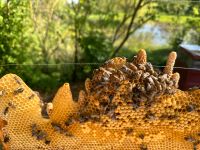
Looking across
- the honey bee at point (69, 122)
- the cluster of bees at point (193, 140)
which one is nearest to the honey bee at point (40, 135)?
the honey bee at point (69, 122)

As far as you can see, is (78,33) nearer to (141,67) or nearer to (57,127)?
(57,127)

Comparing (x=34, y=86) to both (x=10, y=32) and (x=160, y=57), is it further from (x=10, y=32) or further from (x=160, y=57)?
(x=160, y=57)

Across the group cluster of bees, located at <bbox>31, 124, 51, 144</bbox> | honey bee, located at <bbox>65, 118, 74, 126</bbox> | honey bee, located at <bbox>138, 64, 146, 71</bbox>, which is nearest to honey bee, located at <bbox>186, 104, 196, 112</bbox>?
honey bee, located at <bbox>138, 64, 146, 71</bbox>

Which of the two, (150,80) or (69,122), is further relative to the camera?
(69,122)

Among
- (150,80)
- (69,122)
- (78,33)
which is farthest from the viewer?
(78,33)

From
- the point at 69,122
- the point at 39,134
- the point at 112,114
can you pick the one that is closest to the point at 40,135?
the point at 39,134

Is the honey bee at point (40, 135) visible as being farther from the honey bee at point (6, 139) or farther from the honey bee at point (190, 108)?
the honey bee at point (190, 108)

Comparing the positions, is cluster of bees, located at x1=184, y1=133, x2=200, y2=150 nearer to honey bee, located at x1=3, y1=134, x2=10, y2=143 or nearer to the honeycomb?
the honeycomb
